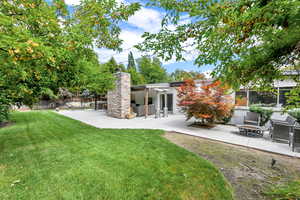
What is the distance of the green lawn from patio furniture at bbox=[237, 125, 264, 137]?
12.0 feet

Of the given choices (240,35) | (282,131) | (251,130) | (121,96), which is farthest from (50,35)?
(251,130)

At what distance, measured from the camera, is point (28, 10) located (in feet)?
7.40

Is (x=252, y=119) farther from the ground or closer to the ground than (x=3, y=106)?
closer to the ground

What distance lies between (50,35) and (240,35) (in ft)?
10.8

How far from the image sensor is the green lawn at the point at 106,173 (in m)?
2.36

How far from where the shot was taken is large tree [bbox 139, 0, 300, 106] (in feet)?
3.78

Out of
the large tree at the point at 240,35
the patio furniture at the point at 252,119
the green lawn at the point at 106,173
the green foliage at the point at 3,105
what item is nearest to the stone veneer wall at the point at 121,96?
the green lawn at the point at 106,173

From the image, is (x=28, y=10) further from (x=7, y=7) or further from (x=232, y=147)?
(x=232, y=147)

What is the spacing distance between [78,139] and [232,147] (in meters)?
5.97

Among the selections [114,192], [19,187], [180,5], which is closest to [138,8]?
[180,5]

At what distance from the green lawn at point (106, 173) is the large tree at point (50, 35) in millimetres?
2051

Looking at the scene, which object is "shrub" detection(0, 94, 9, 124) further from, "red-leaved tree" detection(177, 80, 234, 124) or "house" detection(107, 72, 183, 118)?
"red-leaved tree" detection(177, 80, 234, 124)

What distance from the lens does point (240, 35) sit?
5.20 feet

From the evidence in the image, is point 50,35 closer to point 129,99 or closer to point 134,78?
point 129,99
